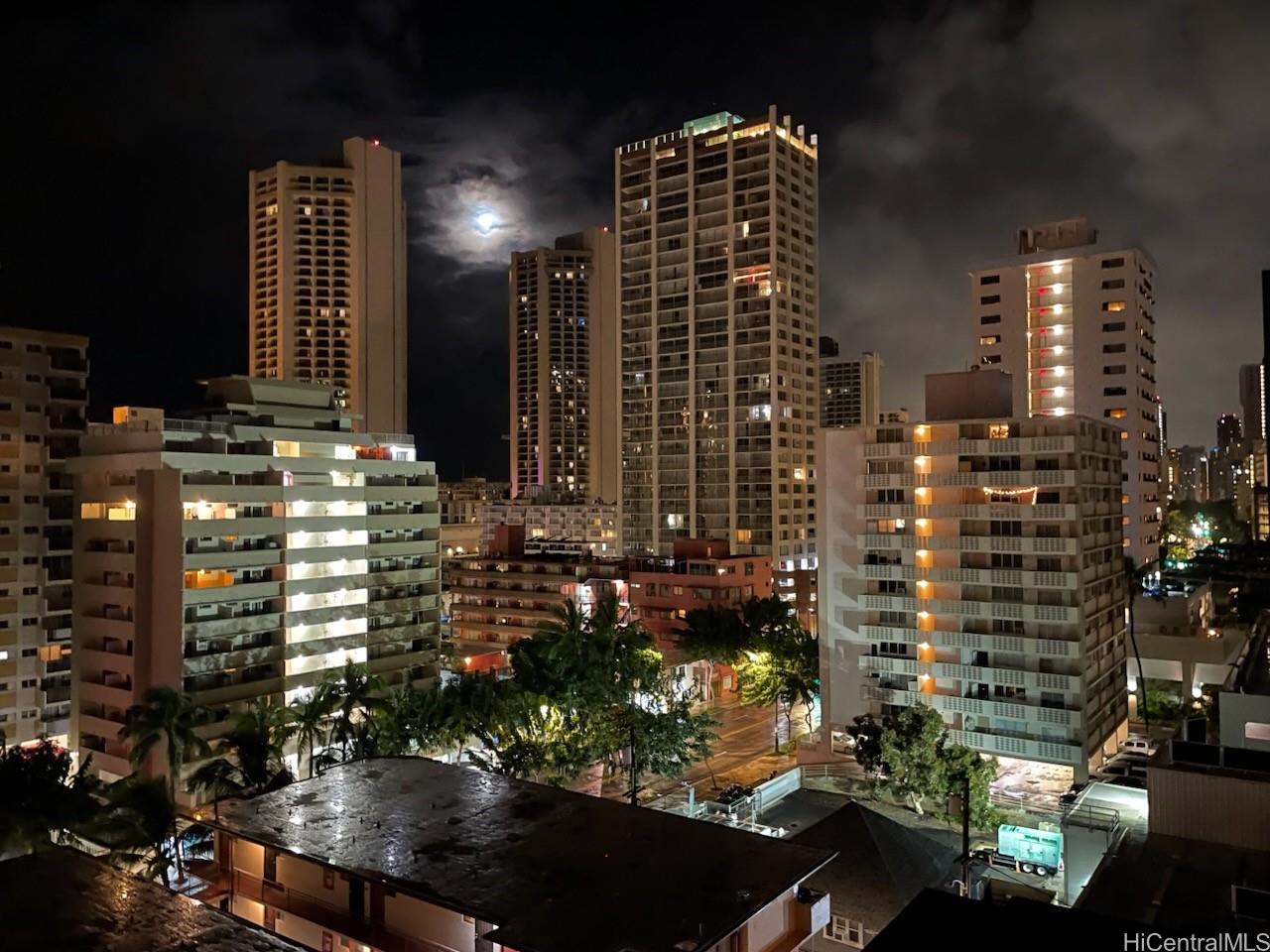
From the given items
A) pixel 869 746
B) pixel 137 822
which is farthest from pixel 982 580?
pixel 137 822

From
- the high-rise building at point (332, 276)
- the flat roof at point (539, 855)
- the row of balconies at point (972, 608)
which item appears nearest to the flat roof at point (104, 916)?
the flat roof at point (539, 855)

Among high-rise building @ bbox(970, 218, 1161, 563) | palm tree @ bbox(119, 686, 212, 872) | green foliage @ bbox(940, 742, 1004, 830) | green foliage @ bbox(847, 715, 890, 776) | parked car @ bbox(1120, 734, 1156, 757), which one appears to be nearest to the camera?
green foliage @ bbox(940, 742, 1004, 830)

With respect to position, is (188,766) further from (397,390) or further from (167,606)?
(397,390)

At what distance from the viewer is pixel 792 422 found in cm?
9625

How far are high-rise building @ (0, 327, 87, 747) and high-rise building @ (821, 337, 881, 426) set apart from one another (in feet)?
487

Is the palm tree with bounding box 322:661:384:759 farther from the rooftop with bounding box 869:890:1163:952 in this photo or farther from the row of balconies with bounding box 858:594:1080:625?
the rooftop with bounding box 869:890:1163:952

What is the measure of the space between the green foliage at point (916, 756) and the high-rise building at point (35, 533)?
169 ft

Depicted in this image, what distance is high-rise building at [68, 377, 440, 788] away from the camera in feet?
145

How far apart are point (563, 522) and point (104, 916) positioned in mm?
120901

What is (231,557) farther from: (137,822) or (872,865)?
(872,865)

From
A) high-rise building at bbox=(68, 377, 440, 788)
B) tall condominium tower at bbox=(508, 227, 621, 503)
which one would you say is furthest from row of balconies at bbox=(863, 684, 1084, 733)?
tall condominium tower at bbox=(508, 227, 621, 503)

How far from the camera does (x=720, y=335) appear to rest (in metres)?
96.2

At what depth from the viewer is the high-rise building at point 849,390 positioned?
187 metres

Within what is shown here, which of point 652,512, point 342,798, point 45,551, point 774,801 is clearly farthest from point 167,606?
point 652,512
